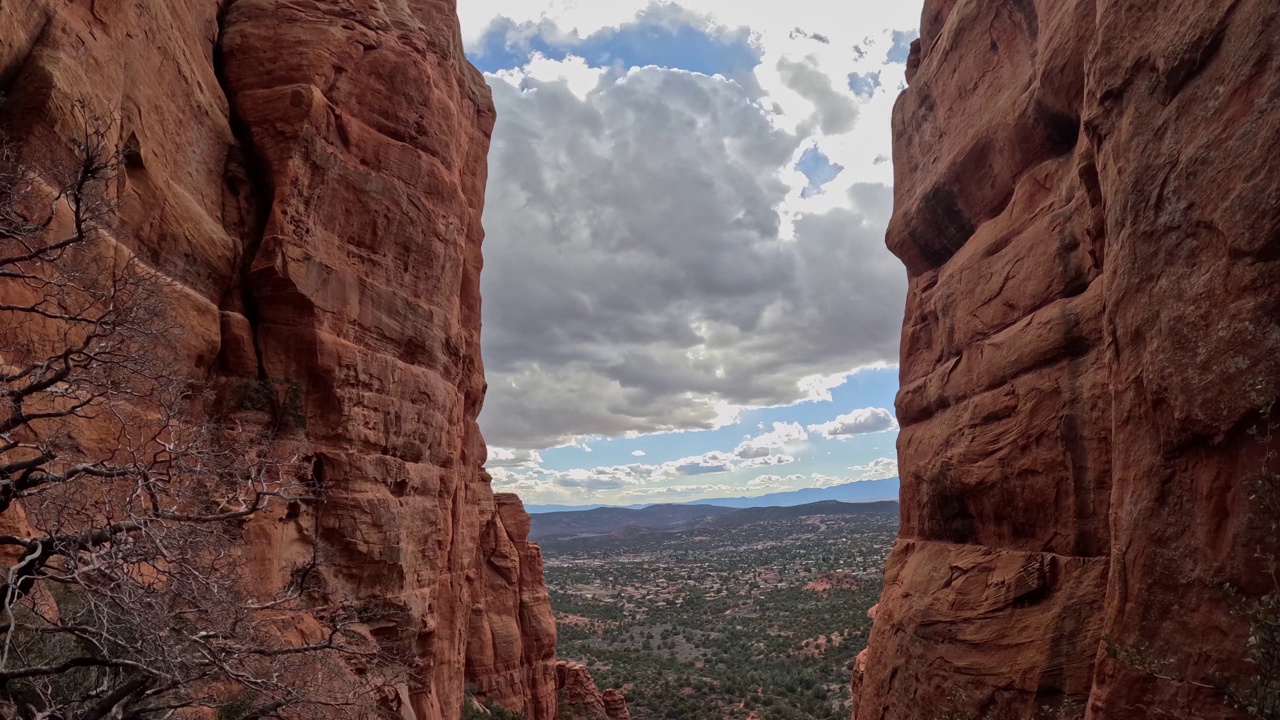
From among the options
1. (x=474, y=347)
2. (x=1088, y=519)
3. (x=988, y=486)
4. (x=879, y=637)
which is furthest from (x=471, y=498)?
(x=1088, y=519)

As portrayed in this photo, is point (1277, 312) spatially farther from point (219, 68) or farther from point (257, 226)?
point (219, 68)

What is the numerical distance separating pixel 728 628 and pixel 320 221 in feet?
209

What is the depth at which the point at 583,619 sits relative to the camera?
7294cm

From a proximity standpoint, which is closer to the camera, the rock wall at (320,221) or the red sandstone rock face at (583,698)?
the rock wall at (320,221)

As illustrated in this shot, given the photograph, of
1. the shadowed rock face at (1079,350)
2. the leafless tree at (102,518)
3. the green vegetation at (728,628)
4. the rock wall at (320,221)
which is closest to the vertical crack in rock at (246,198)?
the rock wall at (320,221)

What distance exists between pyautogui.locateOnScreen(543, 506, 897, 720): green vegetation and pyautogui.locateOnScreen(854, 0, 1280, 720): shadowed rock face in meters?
27.9

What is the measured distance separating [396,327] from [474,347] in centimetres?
703

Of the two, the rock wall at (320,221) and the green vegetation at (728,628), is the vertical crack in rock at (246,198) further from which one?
the green vegetation at (728,628)

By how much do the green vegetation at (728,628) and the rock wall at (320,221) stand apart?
2953 centimetres

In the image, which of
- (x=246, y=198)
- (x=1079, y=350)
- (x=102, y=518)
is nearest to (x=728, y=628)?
(x=1079, y=350)

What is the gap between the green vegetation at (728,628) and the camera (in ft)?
149

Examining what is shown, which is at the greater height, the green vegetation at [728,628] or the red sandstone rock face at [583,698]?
the red sandstone rock face at [583,698]

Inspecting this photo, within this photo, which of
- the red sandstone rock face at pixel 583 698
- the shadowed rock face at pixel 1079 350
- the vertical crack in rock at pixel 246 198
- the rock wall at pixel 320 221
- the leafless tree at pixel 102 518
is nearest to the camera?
the leafless tree at pixel 102 518

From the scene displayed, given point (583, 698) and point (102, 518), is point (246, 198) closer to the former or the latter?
point (102, 518)
